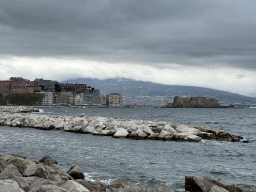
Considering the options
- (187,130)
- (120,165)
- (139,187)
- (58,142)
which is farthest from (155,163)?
(187,130)

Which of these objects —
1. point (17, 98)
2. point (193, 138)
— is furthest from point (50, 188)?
point (17, 98)

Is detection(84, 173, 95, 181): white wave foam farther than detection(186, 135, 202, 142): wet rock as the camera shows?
No

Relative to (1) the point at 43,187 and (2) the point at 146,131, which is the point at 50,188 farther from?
(2) the point at 146,131

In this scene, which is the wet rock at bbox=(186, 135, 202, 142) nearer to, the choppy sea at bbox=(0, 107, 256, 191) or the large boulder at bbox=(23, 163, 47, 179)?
the choppy sea at bbox=(0, 107, 256, 191)

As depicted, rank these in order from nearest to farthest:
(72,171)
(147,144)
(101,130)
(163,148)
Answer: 1. (72,171)
2. (163,148)
3. (147,144)
4. (101,130)

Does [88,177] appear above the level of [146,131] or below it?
below

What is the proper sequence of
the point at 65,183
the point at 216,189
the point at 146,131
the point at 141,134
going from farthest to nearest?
the point at 146,131
the point at 141,134
the point at 65,183
the point at 216,189

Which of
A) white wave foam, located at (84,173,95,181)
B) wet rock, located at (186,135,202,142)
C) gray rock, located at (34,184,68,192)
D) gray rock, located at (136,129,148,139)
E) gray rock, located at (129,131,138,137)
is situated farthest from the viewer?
gray rock, located at (129,131,138,137)

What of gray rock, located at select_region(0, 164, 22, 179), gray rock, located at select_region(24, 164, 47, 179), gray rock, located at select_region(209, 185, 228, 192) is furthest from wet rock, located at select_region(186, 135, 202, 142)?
gray rock, located at select_region(0, 164, 22, 179)

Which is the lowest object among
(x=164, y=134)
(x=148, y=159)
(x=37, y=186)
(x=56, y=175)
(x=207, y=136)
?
(x=148, y=159)

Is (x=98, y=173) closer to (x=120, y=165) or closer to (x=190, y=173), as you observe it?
(x=120, y=165)

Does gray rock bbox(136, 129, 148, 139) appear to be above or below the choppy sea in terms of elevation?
above

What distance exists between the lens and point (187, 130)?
2806 centimetres

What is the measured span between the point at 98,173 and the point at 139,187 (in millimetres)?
4561
